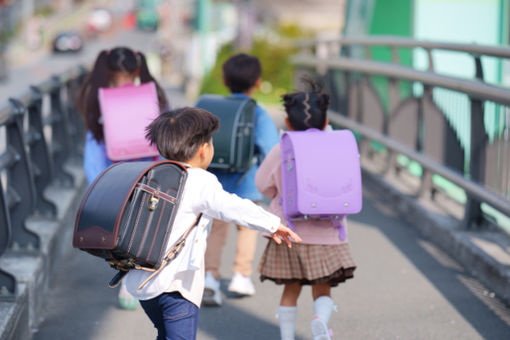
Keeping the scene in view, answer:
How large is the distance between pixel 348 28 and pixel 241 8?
44.4 ft

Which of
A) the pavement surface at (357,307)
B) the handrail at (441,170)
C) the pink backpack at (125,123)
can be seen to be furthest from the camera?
the handrail at (441,170)

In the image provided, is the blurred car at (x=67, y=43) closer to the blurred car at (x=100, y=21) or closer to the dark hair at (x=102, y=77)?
the blurred car at (x=100, y=21)

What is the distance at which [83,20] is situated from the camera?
7600cm

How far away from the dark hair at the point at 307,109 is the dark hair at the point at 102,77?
0.92 m

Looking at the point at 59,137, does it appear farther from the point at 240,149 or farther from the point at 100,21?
the point at 100,21

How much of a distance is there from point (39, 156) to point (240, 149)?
2280 mm

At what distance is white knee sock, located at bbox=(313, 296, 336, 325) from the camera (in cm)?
425

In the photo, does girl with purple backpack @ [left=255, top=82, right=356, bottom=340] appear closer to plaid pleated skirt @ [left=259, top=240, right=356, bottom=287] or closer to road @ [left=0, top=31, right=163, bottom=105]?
plaid pleated skirt @ [left=259, top=240, right=356, bottom=287]

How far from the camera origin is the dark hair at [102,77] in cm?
490

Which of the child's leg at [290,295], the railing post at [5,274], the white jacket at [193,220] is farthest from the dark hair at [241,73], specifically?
the white jacket at [193,220]

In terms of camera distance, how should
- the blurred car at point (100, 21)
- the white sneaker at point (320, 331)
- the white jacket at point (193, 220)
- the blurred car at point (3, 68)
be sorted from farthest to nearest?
the blurred car at point (100, 21)
the blurred car at point (3, 68)
the white sneaker at point (320, 331)
the white jacket at point (193, 220)

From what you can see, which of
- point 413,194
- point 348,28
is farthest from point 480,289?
point 348,28

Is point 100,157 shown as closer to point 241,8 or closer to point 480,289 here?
point 480,289

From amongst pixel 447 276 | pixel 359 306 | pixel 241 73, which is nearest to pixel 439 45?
pixel 447 276
